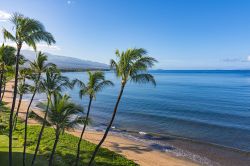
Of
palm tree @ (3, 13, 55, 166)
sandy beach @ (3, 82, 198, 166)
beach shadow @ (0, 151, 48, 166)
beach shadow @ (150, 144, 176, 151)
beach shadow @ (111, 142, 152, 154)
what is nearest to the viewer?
palm tree @ (3, 13, 55, 166)

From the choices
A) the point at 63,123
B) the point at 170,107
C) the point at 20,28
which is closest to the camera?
the point at 20,28

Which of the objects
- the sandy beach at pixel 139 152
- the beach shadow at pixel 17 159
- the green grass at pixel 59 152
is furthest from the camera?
the sandy beach at pixel 139 152

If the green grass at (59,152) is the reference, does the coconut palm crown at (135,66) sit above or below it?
above

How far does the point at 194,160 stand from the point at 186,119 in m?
21.5

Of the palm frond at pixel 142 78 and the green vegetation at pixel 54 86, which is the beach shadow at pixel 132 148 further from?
the palm frond at pixel 142 78

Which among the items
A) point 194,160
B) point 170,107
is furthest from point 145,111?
point 194,160

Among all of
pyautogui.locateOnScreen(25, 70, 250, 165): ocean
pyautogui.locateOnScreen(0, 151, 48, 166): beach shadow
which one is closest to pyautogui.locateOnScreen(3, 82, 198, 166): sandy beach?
pyautogui.locateOnScreen(25, 70, 250, 165): ocean

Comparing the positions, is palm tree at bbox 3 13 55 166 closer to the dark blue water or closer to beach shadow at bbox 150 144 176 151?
beach shadow at bbox 150 144 176 151

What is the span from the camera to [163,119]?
53.1 m

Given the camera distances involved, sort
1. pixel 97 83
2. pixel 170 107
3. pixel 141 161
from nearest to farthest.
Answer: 1. pixel 97 83
2. pixel 141 161
3. pixel 170 107

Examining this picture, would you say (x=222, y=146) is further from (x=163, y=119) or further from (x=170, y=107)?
(x=170, y=107)

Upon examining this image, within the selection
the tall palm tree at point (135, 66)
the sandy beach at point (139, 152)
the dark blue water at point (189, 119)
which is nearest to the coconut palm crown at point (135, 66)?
the tall palm tree at point (135, 66)

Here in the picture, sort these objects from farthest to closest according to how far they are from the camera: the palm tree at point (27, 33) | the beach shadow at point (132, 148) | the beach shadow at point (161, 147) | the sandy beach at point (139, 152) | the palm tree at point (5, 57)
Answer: the beach shadow at point (161, 147)
the beach shadow at point (132, 148)
the sandy beach at point (139, 152)
the palm tree at point (5, 57)
the palm tree at point (27, 33)

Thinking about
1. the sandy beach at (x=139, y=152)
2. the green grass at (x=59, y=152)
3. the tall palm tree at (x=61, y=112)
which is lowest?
the sandy beach at (x=139, y=152)
